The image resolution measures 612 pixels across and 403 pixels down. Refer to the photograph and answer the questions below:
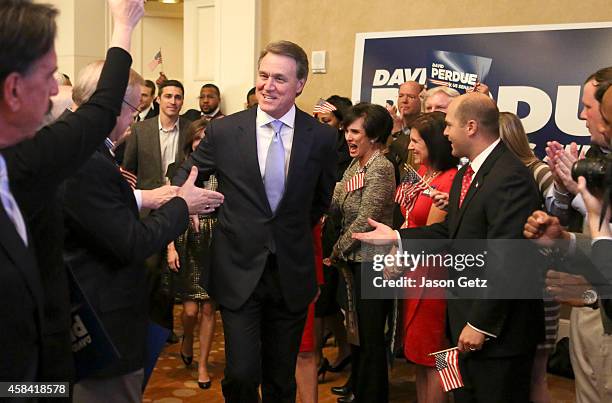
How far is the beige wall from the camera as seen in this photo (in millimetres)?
5340

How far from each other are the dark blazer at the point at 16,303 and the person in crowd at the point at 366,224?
7.69 feet

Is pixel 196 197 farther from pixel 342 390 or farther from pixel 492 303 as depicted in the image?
pixel 342 390

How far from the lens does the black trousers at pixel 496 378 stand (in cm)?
276

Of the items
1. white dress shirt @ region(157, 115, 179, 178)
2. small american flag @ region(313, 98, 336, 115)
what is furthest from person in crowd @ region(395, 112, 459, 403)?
white dress shirt @ region(157, 115, 179, 178)

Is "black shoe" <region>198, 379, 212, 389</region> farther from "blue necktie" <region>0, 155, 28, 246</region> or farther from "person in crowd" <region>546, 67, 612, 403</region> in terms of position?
"blue necktie" <region>0, 155, 28, 246</region>

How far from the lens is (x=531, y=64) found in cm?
515

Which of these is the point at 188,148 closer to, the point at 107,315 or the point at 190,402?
the point at 190,402

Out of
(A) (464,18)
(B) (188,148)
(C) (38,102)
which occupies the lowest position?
(B) (188,148)

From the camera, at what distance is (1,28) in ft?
4.33

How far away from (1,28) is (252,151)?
1.66 meters

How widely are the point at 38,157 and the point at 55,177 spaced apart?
70mm

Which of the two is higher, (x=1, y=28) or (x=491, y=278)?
(x=1, y=28)

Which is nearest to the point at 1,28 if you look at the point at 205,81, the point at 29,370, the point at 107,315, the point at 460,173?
the point at 29,370

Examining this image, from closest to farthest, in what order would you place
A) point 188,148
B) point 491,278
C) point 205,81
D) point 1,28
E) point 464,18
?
point 1,28, point 491,278, point 188,148, point 464,18, point 205,81
